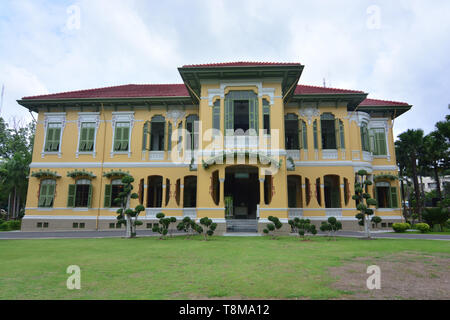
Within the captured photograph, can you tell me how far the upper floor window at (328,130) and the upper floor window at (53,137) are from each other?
18409mm

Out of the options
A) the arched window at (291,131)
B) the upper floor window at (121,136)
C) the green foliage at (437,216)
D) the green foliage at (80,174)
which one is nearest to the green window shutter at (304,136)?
the arched window at (291,131)

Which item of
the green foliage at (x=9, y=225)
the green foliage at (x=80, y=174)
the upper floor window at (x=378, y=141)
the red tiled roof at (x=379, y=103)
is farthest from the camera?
the upper floor window at (x=378, y=141)

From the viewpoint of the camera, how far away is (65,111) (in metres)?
19.6

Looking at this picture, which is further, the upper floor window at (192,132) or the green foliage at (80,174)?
the upper floor window at (192,132)

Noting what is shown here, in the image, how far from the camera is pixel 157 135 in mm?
20656

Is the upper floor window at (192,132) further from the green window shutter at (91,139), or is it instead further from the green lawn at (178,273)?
the green lawn at (178,273)

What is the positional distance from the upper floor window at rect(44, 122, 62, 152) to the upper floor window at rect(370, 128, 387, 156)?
2213 centimetres

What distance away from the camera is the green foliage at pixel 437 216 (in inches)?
667

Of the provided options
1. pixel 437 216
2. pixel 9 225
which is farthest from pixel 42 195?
pixel 437 216

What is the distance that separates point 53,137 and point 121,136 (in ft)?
15.8

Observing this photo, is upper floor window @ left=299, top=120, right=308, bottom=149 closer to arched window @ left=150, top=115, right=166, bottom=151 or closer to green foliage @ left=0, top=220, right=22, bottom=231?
arched window @ left=150, top=115, right=166, bottom=151

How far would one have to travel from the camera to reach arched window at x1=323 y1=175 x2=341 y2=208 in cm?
1847

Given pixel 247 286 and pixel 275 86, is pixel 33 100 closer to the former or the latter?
pixel 275 86

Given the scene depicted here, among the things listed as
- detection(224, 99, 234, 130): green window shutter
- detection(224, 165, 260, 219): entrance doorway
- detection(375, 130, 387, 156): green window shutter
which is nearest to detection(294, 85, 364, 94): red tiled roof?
detection(375, 130, 387, 156): green window shutter
